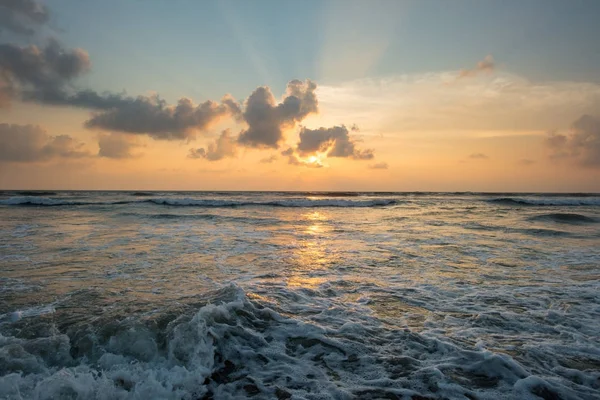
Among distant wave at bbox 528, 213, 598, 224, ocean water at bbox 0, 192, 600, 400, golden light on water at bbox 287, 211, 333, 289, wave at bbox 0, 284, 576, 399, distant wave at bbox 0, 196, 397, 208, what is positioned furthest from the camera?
distant wave at bbox 0, 196, 397, 208

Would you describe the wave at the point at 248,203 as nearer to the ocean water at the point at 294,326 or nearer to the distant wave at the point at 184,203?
the distant wave at the point at 184,203

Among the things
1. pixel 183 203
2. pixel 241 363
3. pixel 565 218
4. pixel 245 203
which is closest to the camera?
pixel 241 363

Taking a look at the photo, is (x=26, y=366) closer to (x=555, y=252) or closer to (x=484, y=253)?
(x=484, y=253)

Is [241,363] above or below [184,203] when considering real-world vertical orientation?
below

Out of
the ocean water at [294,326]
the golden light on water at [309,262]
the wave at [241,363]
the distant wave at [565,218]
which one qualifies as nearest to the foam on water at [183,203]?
the distant wave at [565,218]

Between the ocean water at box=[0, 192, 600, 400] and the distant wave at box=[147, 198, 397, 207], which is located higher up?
the distant wave at box=[147, 198, 397, 207]

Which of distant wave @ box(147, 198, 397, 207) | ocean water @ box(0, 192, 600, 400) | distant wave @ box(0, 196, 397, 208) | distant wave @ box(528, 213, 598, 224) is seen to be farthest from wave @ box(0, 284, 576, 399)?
distant wave @ box(147, 198, 397, 207)

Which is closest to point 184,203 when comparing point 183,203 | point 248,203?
point 183,203

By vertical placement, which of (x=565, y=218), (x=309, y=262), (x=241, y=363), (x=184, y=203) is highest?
(x=184, y=203)

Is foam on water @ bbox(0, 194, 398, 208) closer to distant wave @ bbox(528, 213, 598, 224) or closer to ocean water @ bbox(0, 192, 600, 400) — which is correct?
distant wave @ bbox(528, 213, 598, 224)

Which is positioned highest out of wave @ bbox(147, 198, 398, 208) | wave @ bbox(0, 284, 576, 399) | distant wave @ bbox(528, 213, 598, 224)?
wave @ bbox(147, 198, 398, 208)

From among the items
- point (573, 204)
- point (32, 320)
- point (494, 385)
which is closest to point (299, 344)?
point (494, 385)

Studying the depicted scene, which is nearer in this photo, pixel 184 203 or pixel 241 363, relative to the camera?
pixel 241 363

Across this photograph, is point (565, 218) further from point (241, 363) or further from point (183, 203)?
point (183, 203)
